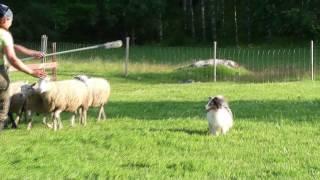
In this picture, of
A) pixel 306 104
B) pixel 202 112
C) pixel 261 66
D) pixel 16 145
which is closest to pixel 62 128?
pixel 16 145

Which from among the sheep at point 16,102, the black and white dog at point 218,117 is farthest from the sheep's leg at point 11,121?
the black and white dog at point 218,117

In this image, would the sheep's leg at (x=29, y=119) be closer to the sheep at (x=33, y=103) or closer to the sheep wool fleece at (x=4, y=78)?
the sheep at (x=33, y=103)

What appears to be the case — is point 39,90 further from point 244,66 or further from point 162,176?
point 244,66

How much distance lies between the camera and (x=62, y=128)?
43.5ft

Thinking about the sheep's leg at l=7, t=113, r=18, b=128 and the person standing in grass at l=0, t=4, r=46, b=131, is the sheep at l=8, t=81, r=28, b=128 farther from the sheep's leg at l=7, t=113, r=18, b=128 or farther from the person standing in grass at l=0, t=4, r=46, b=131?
the person standing in grass at l=0, t=4, r=46, b=131

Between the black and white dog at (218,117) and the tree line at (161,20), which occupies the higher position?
the tree line at (161,20)

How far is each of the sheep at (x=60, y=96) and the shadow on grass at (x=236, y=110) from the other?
144 cm

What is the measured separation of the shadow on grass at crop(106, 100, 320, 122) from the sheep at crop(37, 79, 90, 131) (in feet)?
4.72

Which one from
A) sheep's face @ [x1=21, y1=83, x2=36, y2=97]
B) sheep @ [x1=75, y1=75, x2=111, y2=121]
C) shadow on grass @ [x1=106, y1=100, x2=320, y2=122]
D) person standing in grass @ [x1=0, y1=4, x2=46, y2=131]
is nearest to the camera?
person standing in grass @ [x1=0, y1=4, x2=46, y2=131]

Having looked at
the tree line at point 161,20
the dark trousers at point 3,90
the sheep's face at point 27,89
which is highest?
the tree line at point 161,20

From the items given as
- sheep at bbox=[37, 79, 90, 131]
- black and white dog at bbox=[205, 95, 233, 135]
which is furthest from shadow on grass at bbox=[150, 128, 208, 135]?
sheep at bbox=[37, 79, 90, 131]

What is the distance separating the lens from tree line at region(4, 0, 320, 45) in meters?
51.3

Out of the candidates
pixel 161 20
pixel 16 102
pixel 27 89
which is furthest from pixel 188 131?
pixel 161 20

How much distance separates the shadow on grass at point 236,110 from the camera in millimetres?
13863
